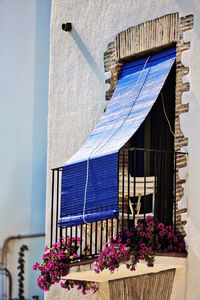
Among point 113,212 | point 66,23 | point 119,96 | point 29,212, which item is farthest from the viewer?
point 29,212

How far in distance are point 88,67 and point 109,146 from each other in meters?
2.07

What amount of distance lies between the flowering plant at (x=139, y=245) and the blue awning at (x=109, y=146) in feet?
1.17

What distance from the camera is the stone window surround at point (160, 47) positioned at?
31.4ft

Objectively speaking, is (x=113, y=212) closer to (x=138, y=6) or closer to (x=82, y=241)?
(x=82, y=241)

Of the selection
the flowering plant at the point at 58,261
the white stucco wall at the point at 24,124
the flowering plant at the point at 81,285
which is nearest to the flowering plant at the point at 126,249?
the flowering plant at the point at 58,261

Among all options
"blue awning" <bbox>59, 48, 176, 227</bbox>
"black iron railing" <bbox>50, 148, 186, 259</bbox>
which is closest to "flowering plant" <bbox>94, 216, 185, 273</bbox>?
"black iron railing" <bbox>50, 148, 186, 259</bbox>

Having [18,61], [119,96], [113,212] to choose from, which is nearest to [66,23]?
[119,96]

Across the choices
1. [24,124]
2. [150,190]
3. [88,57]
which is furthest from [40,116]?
[150,190]

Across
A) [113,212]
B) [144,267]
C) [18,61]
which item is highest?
[18,61]

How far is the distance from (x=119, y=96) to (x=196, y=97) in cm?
142

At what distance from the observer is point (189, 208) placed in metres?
9.36

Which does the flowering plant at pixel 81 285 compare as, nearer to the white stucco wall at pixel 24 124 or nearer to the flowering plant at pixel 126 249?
the flowering plant at pixel 126 249

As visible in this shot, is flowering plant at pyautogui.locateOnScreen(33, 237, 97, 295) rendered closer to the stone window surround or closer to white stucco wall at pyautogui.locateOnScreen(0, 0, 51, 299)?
the stone window surround

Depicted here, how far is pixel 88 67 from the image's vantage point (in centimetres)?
1136
